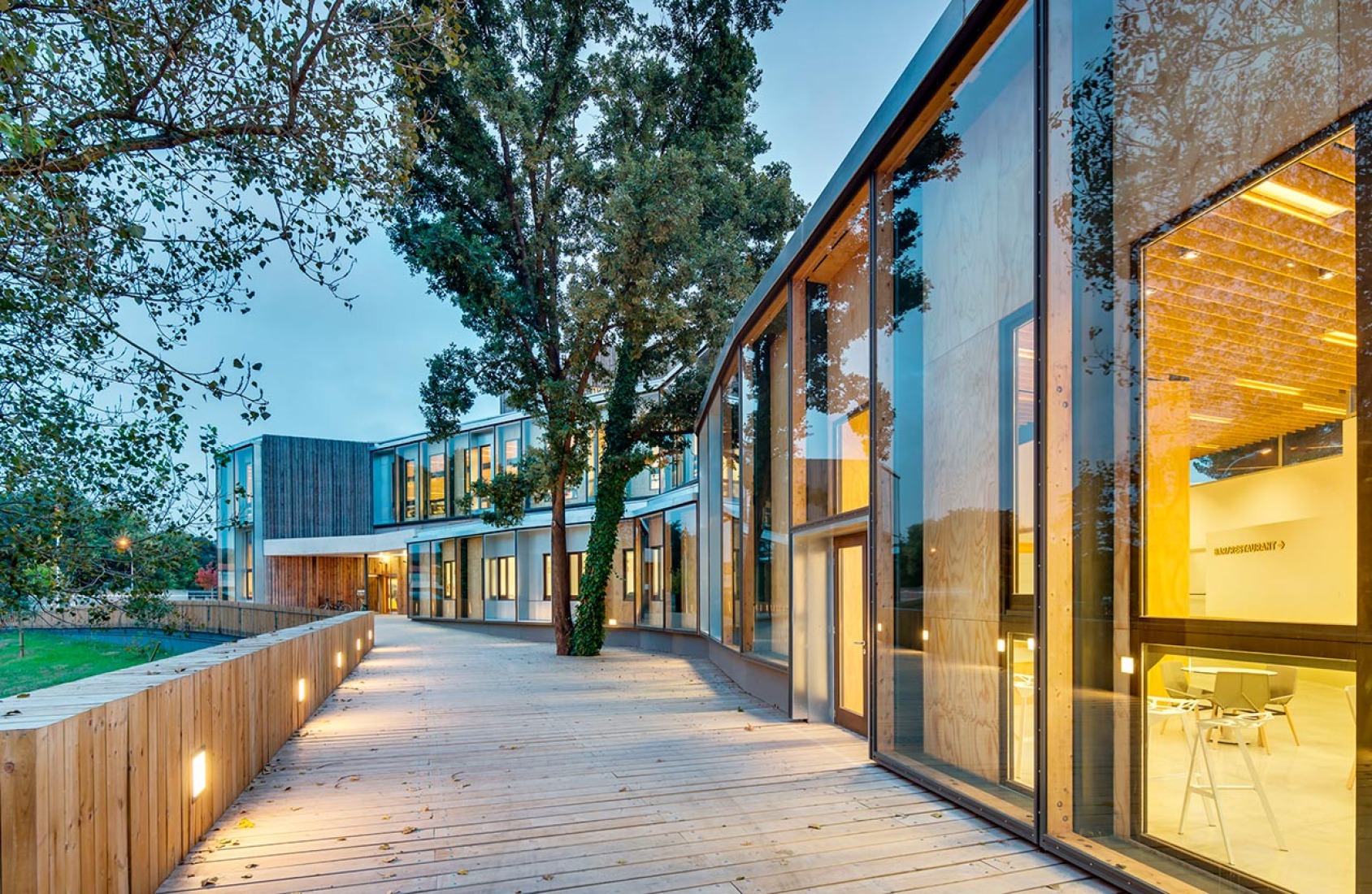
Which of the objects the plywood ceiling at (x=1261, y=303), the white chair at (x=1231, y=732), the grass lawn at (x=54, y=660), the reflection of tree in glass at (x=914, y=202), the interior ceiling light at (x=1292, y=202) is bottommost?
the grass lawn at (x=54, y=660)

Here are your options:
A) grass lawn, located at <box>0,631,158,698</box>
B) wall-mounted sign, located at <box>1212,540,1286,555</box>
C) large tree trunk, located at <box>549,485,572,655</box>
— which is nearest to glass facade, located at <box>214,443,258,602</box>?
grass lawn, located at <box>0,631,158,698</box>

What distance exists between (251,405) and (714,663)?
10289mm

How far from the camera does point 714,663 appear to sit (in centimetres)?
1397

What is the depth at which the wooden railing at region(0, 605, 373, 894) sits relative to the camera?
2799 mm

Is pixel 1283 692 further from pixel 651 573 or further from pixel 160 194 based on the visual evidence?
pixel 651 573

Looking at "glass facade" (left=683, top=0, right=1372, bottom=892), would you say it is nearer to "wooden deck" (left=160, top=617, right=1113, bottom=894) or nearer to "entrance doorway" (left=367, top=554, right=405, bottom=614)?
"wooden deck" (left=160, top=617, right=1113, bottom=894)

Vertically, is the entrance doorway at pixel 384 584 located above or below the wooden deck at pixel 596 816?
below

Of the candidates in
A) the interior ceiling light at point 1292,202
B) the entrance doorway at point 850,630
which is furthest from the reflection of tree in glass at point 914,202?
the interior ceiling light at point 1292,202

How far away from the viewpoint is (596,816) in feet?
16.7

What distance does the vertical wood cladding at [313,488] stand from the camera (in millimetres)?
34344

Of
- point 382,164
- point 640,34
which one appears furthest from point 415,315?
point 382,164

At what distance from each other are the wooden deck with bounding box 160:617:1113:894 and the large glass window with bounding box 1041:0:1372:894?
0.80 m

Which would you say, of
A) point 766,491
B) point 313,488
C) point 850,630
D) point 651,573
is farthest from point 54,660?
point 850,630

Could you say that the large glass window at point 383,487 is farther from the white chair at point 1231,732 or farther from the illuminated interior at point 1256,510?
the white chair at point 1231,732
